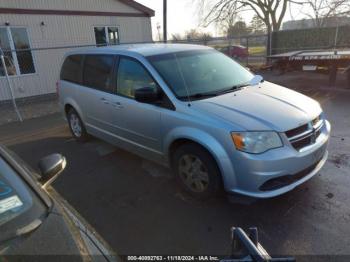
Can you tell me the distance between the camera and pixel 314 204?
127 inches

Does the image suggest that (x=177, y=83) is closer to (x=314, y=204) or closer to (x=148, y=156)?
(x=148, y=156)

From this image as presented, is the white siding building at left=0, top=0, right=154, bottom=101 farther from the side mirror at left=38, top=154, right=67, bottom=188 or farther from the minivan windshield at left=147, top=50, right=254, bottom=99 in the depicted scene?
the side mirror at left=38, top=154, right=67, bottom=188

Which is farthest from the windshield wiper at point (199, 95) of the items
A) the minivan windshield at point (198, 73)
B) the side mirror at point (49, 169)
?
the side mirror at point (49, 169)

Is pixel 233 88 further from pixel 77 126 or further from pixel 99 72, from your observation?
pixel 77 126

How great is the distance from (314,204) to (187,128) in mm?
1683

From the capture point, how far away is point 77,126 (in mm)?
5777

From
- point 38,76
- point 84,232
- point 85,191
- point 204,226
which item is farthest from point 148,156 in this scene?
point 38,76

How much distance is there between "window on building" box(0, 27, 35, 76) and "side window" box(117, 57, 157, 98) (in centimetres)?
803

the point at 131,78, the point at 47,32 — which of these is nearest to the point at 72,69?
the point at 131,78

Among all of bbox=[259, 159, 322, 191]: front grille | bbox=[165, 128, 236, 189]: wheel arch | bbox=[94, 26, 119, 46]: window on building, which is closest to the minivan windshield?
bbox=[165, 128, 236, 189]: wheel arch

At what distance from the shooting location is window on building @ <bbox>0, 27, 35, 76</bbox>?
1050cm

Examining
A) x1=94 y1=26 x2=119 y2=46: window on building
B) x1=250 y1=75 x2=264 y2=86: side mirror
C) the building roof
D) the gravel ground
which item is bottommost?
the gravel ground

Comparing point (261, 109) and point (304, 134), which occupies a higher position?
point (261, 109)

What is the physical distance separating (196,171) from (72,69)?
3.62 metres
